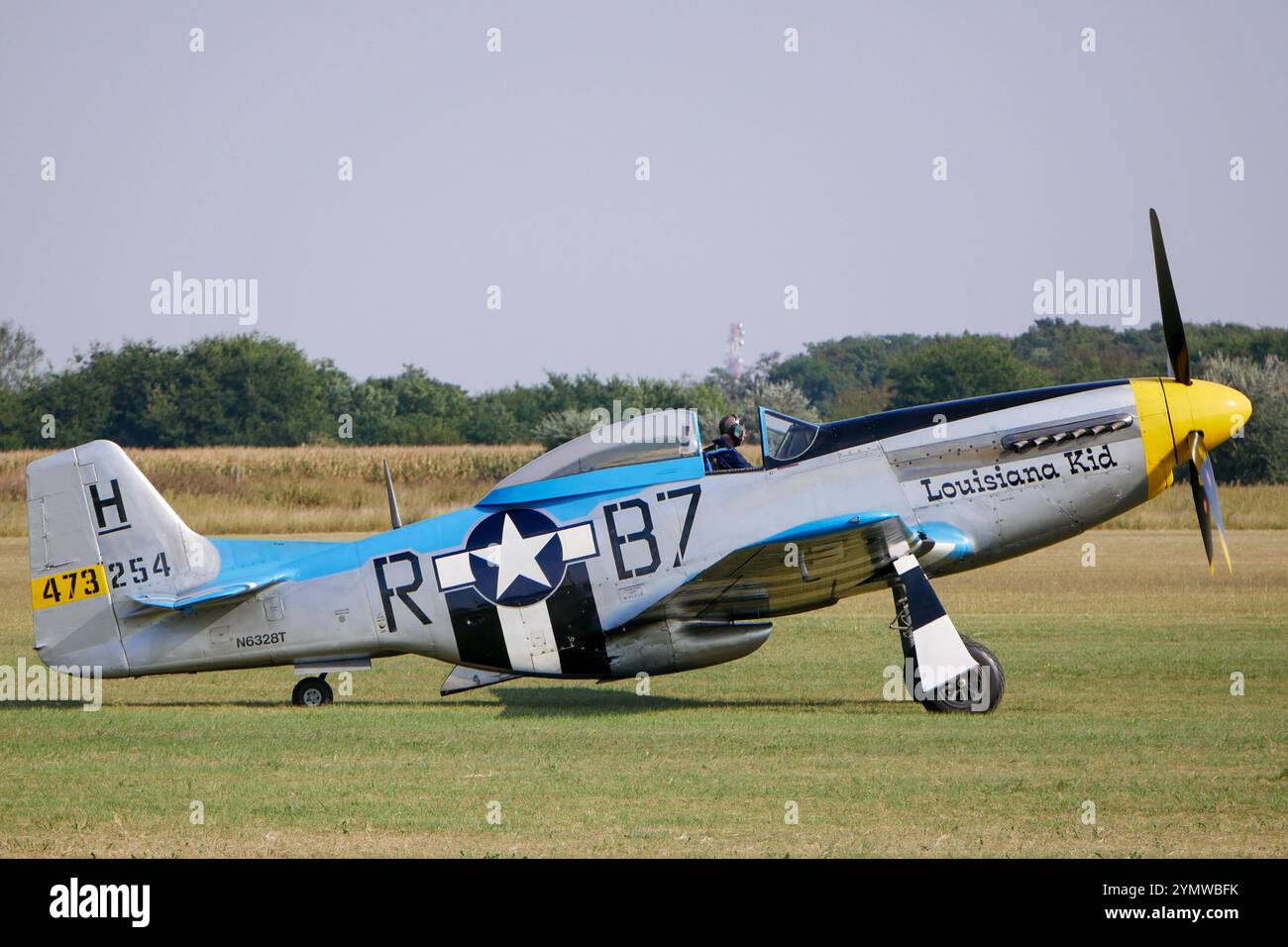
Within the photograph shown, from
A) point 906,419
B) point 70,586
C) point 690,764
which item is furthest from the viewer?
point 70,586

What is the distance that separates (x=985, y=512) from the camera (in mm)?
11820

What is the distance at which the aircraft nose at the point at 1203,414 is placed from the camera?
11.9m

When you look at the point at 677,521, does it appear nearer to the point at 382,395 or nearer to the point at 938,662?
the point at 938,662

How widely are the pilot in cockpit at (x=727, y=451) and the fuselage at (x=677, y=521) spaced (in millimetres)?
97

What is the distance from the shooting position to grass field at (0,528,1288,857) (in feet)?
25.9

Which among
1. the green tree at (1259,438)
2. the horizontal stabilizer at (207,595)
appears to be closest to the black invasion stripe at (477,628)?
the horizontal stabilizer at (207,595)

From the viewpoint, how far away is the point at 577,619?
467 inches

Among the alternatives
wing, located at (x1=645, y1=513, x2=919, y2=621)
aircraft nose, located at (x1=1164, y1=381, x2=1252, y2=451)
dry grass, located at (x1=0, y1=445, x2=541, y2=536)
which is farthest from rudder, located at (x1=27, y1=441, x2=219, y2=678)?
dry grass, located at (x1=0, y1=445, x2=541, y2=536)

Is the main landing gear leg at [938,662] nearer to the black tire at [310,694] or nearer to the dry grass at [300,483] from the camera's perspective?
the black tire at [310,694]

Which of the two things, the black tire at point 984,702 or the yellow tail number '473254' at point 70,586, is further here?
the yellow tail number '473254' at point 70,586

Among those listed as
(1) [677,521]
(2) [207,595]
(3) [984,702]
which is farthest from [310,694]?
(3) [984,702]

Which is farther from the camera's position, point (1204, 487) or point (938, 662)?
point (1204, 487)

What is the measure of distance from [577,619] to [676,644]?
2.64 feet
